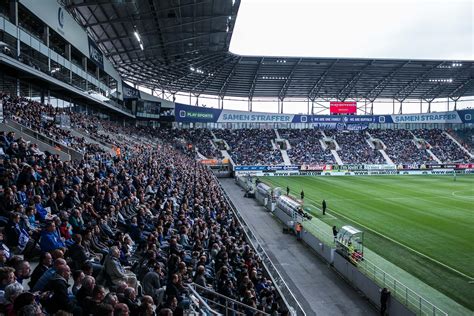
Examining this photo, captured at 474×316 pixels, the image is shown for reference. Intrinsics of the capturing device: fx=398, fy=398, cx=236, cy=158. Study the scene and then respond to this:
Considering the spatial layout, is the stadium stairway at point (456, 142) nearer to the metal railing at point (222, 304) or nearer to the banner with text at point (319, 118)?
the banner with text at point (319, 118)

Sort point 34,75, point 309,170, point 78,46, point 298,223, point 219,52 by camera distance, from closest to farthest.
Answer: point 298,223, point 34,75, point 78,46, point 219,52, point 309,170

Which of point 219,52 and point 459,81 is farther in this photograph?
point 459,81

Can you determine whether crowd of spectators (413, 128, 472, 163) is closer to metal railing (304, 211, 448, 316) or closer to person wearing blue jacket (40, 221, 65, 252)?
metal railing (304, 211, 448, 316)

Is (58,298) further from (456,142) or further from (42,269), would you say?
(456,142)

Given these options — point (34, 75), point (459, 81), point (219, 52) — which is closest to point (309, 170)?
point (219, 52)

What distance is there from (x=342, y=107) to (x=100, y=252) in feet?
191

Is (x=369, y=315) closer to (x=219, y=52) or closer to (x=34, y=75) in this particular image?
(x=34, y=75)

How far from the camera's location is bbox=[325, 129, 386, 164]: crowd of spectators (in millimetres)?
60338

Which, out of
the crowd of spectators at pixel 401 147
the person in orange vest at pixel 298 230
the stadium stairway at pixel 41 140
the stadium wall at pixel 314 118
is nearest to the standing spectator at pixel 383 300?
the person in orange vest at pixel 298 230

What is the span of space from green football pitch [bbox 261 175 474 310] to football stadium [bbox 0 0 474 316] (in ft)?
0.49

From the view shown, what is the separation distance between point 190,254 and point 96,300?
597 centimetres

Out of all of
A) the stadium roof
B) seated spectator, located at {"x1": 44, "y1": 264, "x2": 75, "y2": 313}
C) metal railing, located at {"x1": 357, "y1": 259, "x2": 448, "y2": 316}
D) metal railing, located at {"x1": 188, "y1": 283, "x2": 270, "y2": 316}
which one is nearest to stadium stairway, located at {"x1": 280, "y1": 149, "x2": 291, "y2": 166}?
the stadium roof

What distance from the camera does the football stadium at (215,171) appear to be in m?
7.91

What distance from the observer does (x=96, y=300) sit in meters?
4.69
